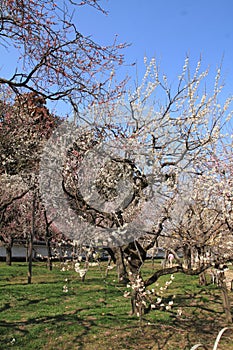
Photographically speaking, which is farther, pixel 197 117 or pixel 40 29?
pixel 197 117

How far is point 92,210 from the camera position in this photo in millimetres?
6078

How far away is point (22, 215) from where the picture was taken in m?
18.1

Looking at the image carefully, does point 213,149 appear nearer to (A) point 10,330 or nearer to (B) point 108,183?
(B) point 108,183

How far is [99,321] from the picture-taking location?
6.05 m

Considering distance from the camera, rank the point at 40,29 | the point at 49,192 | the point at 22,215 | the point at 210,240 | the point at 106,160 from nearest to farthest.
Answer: the point at 40,29, the point at 210,240, the point at 106,160, the point at 49,192, the point at 22,215

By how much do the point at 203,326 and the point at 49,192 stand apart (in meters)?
6.09

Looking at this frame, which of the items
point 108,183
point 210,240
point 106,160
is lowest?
point 210,240

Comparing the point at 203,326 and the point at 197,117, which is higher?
the point at 197,117

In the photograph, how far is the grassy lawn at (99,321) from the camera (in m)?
5.04

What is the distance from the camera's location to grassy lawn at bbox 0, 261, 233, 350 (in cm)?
504

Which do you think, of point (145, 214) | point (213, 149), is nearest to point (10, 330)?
point (145, 214)

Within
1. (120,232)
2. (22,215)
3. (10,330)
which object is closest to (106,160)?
(120,232)

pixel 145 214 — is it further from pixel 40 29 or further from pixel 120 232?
pixel 40 29

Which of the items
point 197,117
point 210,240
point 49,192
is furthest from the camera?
point 49,192
